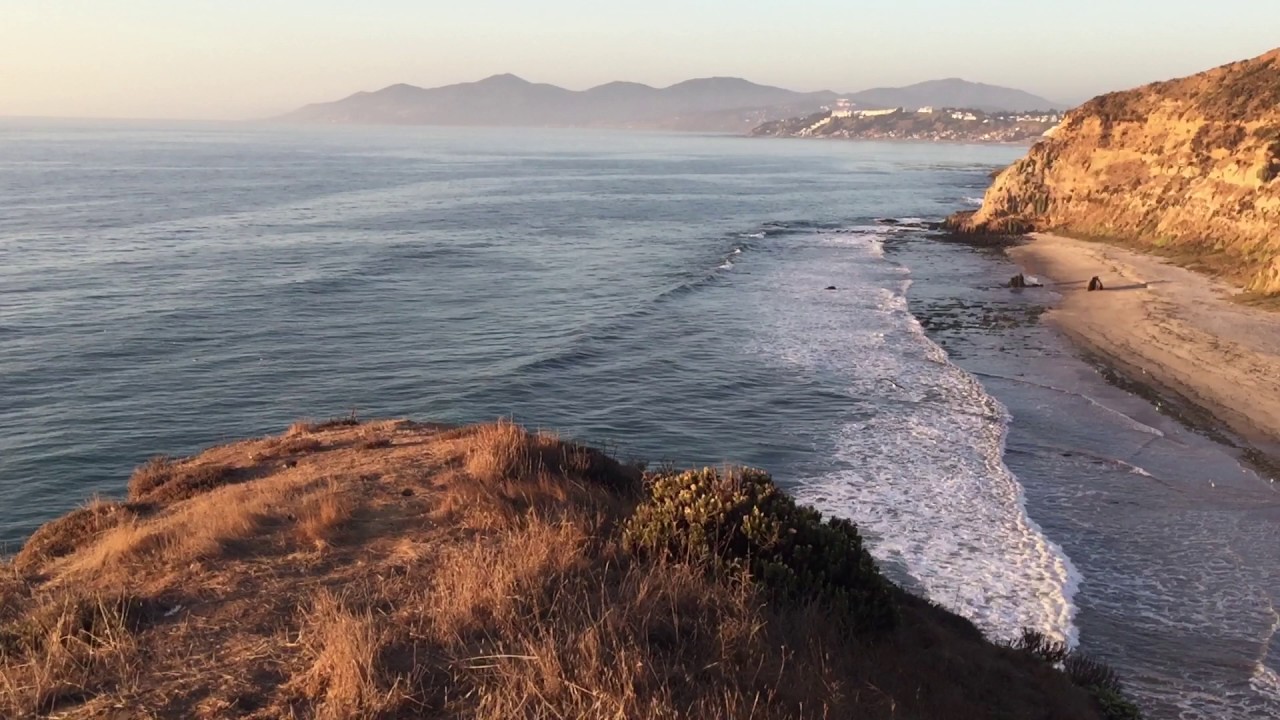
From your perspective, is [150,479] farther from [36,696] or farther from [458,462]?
[36,696]

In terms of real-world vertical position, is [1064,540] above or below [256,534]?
below

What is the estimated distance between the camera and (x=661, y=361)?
29359mm

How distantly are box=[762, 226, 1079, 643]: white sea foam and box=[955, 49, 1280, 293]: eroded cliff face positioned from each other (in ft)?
54.8

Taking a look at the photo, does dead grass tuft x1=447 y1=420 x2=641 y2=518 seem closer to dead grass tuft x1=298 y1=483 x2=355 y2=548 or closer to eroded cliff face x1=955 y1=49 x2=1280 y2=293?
dead grass tuft x1=298 y1=483 x2=355 y2=548

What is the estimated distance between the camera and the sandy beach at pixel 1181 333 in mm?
23125

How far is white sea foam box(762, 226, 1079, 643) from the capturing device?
13.9 m

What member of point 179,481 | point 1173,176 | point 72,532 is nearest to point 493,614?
point 72,532

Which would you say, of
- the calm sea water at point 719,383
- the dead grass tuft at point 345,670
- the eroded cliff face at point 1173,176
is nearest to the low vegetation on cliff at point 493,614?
the dead grass tuft at point 345,670

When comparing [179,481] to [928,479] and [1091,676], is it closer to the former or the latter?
[1091,676]

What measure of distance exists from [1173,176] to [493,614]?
54699 millimetres

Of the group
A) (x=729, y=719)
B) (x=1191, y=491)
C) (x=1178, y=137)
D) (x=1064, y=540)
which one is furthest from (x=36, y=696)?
(x=1178, y=137)

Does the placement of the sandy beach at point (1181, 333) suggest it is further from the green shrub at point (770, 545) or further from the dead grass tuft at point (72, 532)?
the dead grass tuft at point (72, 532)

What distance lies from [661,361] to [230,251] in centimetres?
2985

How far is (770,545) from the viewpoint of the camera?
857 cm
